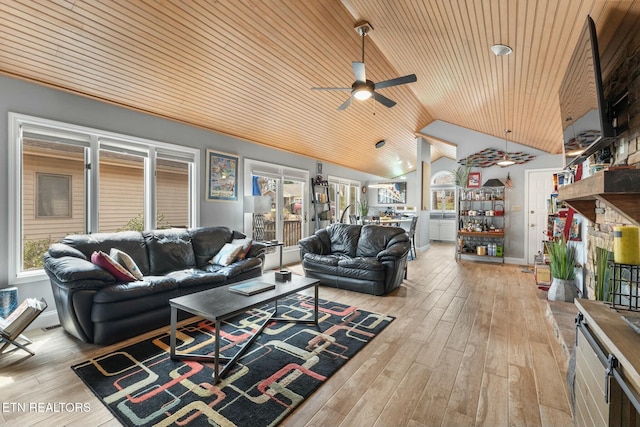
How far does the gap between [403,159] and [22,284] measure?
343 inches

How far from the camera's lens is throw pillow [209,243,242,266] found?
164 inches

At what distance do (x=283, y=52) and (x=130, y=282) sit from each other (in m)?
3.05

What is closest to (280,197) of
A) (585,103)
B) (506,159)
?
(506,159)

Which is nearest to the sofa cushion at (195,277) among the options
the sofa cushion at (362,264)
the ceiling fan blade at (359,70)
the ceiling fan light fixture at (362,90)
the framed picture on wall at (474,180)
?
the sofa cushion at (362,264)

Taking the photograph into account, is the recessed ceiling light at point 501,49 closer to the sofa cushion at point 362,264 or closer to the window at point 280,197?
the sofa cushion at point 362,264

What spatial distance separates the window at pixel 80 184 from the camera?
312 cm

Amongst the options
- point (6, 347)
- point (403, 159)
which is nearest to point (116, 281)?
point (6, 347)

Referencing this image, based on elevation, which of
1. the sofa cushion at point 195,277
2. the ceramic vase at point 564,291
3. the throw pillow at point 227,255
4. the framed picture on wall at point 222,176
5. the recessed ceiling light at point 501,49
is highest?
the recessed ceiling light at point 501,49

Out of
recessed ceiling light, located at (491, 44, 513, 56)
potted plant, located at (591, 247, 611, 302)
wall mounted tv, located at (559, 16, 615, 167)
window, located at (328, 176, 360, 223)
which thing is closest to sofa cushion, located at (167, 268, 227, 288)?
potted plant, located at (591, 247, 611, 302)

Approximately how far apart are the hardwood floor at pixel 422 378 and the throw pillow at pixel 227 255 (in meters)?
1.58

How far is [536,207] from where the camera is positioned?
650cm

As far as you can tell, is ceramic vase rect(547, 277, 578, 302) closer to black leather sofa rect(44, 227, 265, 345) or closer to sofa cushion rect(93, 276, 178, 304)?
black leather sofa rect(44, 227, 265, 345)

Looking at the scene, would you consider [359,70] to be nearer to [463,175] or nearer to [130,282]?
[130,282]

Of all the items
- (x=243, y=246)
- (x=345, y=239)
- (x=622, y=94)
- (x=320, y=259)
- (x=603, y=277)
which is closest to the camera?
(x=622, y=94)
